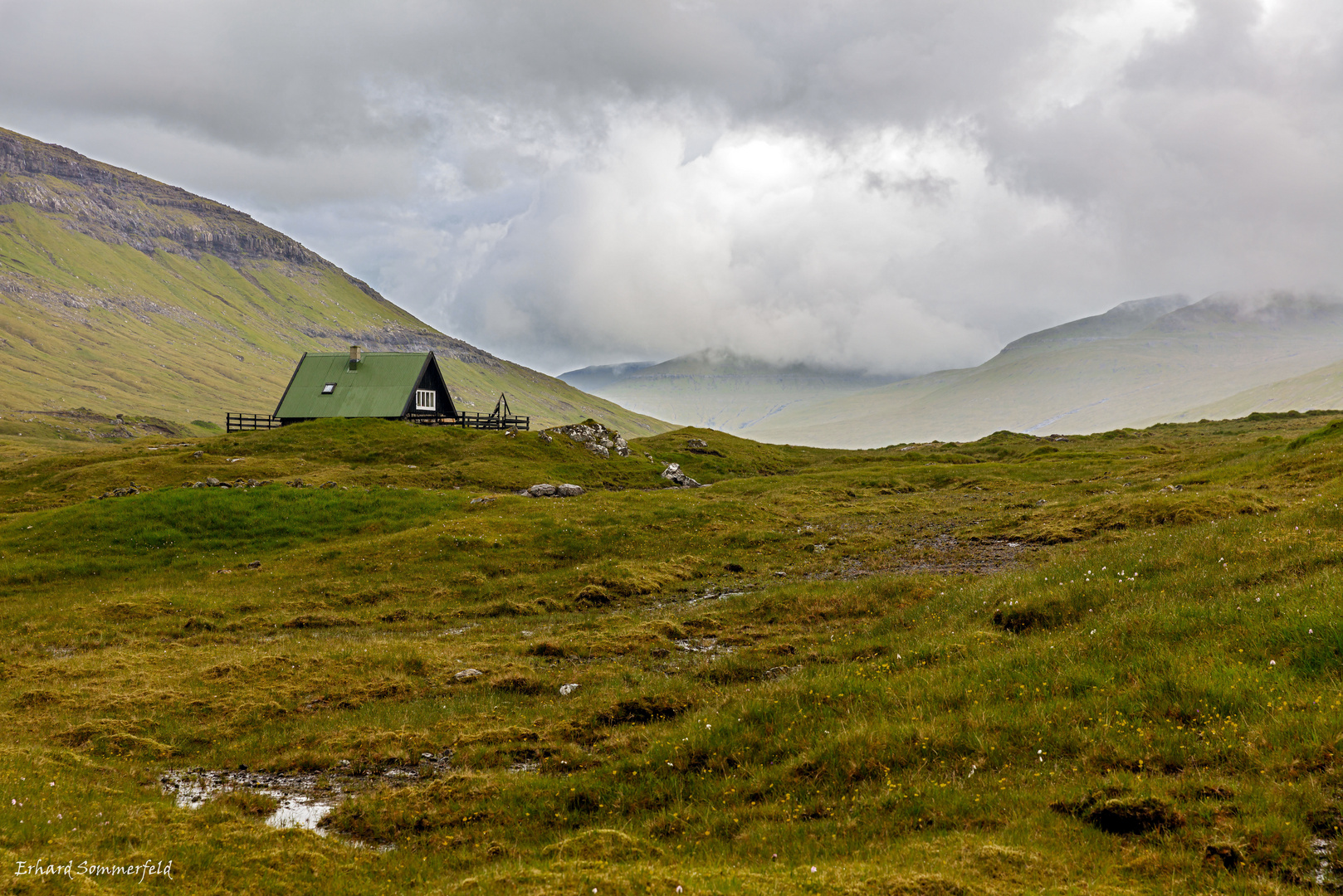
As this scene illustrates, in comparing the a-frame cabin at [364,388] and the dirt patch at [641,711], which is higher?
the a-frame cabin at [364,388]

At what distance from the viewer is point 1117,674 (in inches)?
502

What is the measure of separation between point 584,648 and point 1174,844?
53.1ft

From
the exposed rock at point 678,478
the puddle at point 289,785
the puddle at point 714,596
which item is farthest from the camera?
the exposed rock at point 678,478

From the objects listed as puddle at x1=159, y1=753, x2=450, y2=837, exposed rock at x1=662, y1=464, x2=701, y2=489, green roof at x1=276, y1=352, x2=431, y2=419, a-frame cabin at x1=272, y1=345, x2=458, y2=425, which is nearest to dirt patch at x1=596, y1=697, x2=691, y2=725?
puddle at x1=159, y1=753, x2=450, y2=837

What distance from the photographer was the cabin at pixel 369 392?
318 feet

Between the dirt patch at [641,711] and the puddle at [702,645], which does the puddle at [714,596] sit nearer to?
the puddle at [702,645]

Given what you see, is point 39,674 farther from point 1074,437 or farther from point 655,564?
point 1074,437

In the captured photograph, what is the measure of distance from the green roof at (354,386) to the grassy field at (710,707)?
58759 mm

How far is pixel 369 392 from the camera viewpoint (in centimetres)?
9912

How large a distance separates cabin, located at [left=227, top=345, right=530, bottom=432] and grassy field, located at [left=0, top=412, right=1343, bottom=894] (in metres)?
58.4

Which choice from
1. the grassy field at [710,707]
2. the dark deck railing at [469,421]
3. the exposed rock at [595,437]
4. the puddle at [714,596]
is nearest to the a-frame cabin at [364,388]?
the dark deck railing at [469,421]

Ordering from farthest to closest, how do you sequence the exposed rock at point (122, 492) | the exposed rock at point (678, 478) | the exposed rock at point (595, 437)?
the exposed rock at point (595, 437), the exposed rock at point (678, 478), the exposed rock at point (122, 492)

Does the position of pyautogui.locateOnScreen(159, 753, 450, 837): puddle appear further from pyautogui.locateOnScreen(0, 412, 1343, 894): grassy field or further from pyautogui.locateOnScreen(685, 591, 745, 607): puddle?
pyautogui.locateOnScreen(685, 591, 745, 607): puddle

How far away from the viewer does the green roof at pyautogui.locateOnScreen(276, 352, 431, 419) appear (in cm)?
9688
